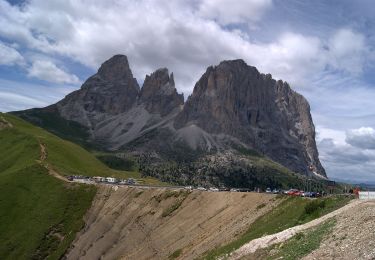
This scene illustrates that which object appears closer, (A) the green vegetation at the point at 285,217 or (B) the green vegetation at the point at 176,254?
(A) the green vegetation at the point at 285,217

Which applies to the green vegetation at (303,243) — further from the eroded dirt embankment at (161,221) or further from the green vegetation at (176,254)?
the green vegetation at (176,254)

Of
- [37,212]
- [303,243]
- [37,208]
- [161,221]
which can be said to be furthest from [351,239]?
[37,208]

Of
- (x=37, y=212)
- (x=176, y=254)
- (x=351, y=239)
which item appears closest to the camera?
(x=351, y=239)

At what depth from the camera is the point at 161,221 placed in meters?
96.5

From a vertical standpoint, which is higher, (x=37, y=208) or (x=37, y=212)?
(x=37, y=208)

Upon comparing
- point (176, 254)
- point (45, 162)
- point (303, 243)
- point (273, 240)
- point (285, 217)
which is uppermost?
point (45, 162)

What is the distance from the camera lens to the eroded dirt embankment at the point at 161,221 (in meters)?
72.7

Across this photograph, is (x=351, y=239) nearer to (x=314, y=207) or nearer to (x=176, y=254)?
(x=314, y=207)

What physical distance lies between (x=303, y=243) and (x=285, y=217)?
75.9ft

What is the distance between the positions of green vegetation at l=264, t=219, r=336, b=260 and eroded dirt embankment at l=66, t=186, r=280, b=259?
78.8 ft

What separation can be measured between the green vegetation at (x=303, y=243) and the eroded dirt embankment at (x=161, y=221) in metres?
24.0

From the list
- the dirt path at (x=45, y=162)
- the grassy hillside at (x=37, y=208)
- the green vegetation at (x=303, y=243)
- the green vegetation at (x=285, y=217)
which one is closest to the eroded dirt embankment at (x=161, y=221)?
the green vegetation at (x=285, y=217)

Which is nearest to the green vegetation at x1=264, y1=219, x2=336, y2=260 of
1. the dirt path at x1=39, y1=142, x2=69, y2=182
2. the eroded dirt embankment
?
the eroded dirt embankment

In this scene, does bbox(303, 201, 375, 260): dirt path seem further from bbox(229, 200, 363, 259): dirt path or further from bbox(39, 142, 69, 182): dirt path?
bbox(39, 142, 69, 182): dirt path
